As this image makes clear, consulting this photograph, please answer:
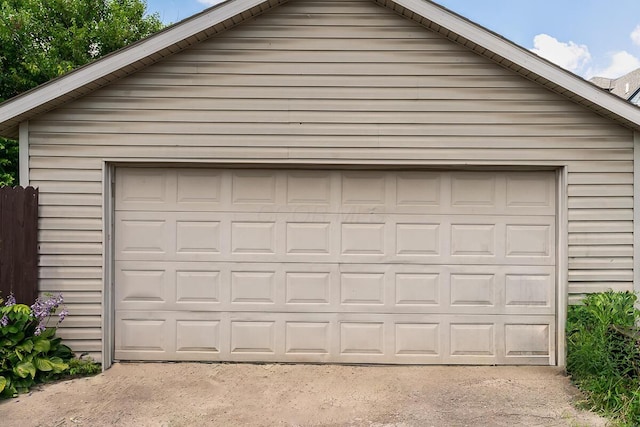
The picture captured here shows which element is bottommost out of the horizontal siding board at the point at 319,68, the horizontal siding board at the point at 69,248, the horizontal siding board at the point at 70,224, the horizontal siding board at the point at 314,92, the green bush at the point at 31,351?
the green bush at the point at 31,351

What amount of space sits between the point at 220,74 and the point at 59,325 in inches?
128

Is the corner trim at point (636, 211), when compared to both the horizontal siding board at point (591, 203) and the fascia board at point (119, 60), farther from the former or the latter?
the fascia board at point (119, 60)

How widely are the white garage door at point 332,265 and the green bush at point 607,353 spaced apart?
432 millimetres

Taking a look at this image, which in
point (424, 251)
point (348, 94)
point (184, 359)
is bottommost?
point (184, 359)

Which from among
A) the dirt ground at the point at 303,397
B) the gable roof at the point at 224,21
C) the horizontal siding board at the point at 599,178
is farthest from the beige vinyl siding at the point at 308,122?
the dirt ground at the point at 303,397

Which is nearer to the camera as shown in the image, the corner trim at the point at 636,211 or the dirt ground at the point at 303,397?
the dirt ground at the point at 303,397

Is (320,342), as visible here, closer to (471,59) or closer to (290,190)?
(290,190)

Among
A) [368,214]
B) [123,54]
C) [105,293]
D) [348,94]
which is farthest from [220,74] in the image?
[105,293]

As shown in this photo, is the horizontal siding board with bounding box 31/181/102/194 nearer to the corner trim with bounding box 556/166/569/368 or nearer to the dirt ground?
the dirt ground

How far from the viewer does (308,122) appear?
4891 millimetres

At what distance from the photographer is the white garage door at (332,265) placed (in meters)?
5.03

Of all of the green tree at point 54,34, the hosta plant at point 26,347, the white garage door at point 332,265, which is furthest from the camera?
the green tree at point 54,34

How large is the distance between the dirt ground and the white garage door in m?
0.24

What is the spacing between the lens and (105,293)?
4906 mm
